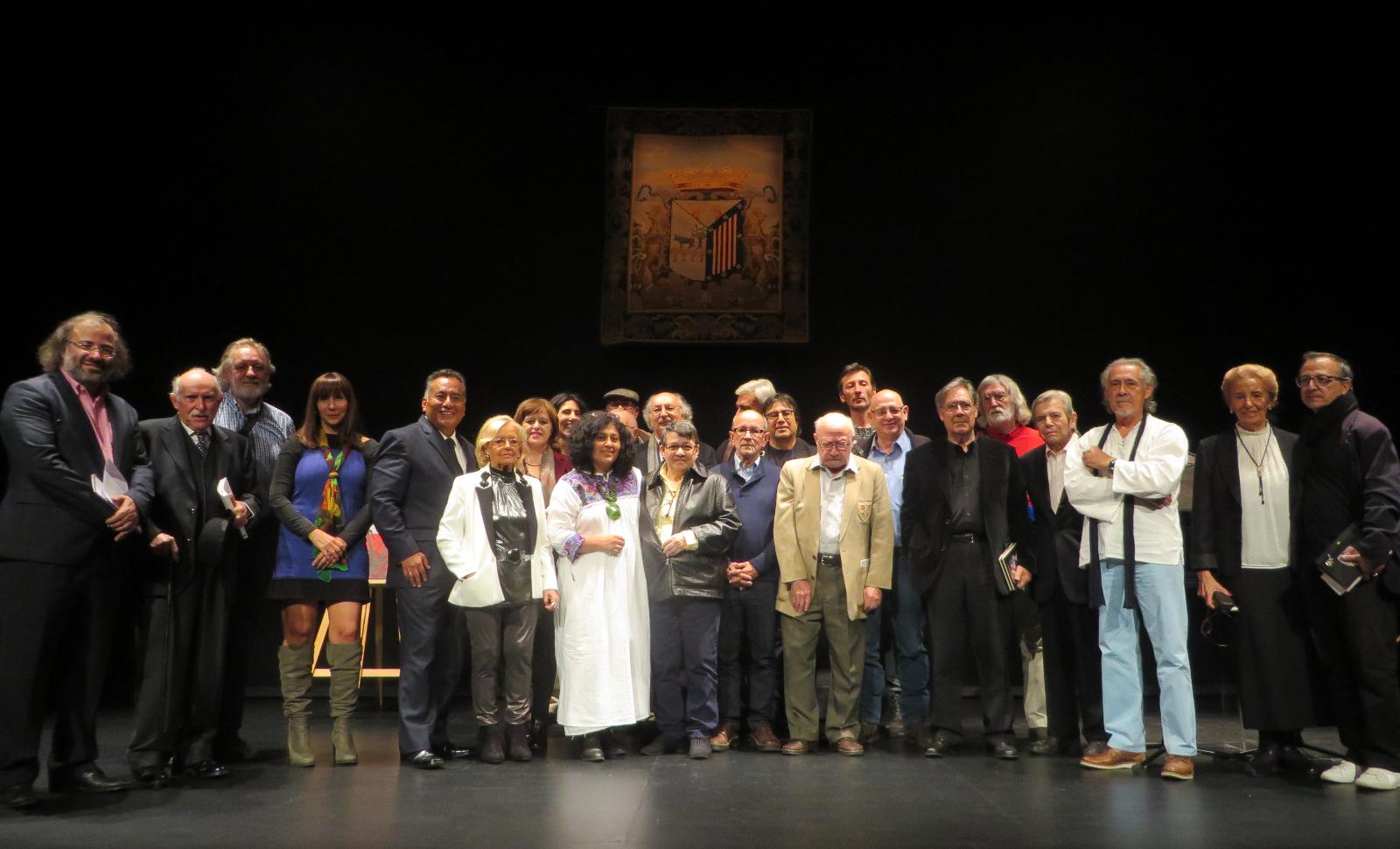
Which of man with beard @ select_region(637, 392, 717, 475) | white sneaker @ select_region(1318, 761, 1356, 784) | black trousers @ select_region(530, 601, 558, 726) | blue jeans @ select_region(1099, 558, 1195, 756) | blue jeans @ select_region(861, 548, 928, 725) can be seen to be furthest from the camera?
man with beard @ select_region(637, 392, 717, 475)

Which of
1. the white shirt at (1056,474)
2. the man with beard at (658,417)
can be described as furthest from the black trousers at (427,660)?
the white shirt at (1056,474)

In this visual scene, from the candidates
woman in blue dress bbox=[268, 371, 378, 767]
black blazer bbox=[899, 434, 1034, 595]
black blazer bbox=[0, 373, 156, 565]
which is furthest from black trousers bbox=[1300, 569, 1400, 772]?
black blazer bbox=[0, 373, 156, 565]

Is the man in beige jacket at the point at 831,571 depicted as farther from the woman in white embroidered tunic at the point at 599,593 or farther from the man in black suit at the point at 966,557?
the woman in white embroidered tunic at the point at 599,593

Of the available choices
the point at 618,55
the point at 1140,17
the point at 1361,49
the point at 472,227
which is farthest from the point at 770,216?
the point at 1361,49

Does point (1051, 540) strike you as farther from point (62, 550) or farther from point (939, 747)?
point (62, 550)

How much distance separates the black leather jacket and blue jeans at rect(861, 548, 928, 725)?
2.44ft

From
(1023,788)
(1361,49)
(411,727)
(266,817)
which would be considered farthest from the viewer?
(1361,49)

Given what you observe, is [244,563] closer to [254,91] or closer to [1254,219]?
[254,91]

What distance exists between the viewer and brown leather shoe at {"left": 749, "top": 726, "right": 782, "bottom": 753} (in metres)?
4.75

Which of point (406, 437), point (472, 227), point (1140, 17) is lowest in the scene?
point (406, 437)

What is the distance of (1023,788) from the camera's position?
4039 mm

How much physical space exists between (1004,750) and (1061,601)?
0.64 metres

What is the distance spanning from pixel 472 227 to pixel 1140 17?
418 cm

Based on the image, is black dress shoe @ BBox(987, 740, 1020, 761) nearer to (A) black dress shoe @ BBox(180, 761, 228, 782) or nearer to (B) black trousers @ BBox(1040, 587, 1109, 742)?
(B) black trousers @ BBox(1040, 587, 1109, 742)
